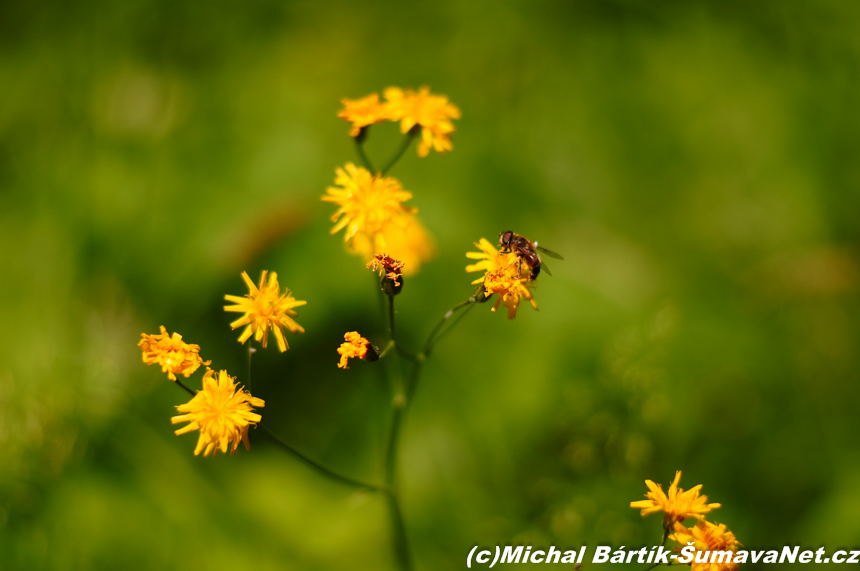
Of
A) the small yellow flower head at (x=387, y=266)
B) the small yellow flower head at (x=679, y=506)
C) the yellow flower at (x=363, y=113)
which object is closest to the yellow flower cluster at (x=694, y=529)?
the small yellow flower head at (x=679, y=506)

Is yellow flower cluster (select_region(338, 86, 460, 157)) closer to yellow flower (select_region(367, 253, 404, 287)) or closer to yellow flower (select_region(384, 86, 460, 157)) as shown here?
yellow flower (select_region(384, 86, 460, 157))

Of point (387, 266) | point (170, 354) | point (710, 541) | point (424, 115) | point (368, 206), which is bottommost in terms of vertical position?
point (710, 541)

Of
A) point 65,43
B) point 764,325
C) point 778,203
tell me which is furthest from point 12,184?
point 778,203

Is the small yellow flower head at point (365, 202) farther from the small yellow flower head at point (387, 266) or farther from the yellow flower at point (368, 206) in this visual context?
the small yellow flower head at point (387, 266)

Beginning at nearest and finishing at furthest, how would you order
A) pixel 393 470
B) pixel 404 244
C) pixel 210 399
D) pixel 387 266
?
pixel 210 399
pixel 387 266
pixel 393 470
pixel 404 244

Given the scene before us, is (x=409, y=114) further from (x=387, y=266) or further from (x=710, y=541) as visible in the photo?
(x=710, y=541)

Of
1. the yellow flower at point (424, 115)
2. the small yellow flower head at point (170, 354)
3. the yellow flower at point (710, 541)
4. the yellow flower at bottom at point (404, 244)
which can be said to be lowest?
the yellow flower at point (710, 541)

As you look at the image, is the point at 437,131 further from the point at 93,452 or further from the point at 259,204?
the point at 93,452

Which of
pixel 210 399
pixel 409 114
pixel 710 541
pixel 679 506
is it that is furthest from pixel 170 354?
pixel 710 541
